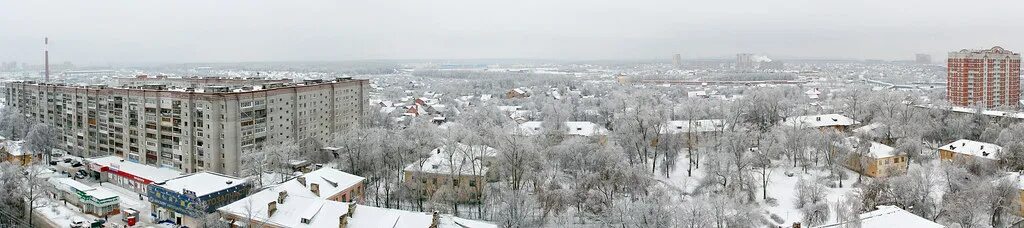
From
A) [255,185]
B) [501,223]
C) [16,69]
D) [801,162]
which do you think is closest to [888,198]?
[801,162]

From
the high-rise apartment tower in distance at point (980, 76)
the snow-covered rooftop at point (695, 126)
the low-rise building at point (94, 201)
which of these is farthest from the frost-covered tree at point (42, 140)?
the high-rise apartment tower in distance at point (980, 76)

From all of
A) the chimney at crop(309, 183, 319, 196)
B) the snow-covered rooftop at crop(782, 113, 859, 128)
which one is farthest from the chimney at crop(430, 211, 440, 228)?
the snow-covered rooftop at crop(782, 113, 859, 128)

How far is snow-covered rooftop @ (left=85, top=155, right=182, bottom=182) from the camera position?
31.7m

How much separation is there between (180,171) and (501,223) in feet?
61.9

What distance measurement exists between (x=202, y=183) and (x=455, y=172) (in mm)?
9577

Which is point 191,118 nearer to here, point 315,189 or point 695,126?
point 315,189

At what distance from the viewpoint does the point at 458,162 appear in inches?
1164

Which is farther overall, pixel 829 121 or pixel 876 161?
pixel 829 121

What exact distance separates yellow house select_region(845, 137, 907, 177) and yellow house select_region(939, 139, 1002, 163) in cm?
181

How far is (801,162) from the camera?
1289 inches

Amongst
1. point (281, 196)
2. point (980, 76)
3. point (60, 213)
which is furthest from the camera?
point (980, 76)

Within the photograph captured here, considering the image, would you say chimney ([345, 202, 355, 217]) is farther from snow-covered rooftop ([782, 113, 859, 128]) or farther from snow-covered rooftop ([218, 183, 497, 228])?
snow-covered rooftop ([782, 113, 859, 128])

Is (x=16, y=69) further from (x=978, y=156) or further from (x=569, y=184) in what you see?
(x=978, y=156)

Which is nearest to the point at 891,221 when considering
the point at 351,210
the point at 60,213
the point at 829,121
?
the point at 351,210
